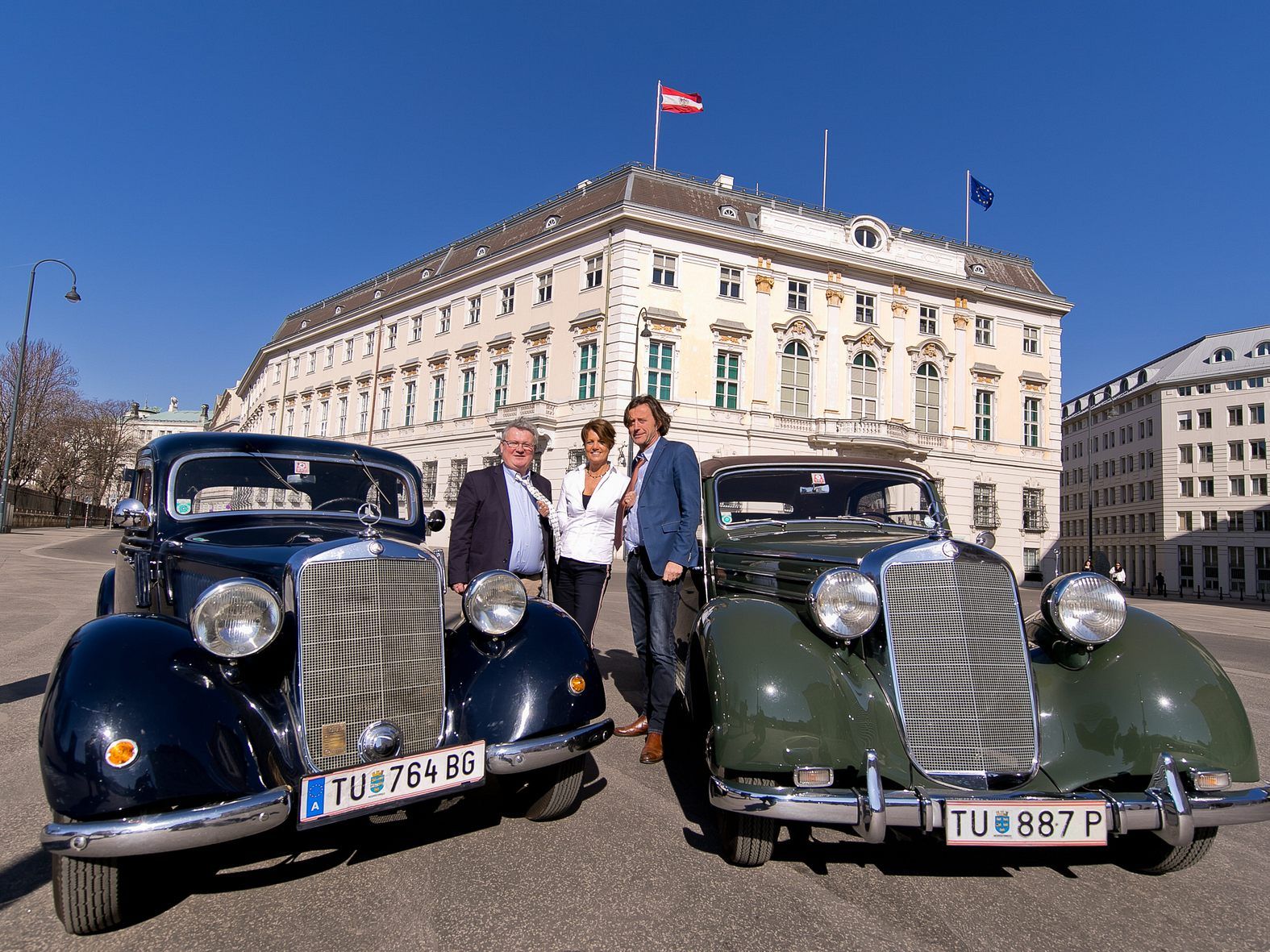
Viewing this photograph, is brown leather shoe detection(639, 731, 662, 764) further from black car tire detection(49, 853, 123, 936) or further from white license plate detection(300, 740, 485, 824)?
black car tire detection(49, 853, 123, 936)

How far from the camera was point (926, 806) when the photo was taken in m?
2.44

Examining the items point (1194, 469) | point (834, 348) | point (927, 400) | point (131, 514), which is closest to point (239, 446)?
point (131, 514)

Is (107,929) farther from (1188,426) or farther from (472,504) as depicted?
(1188,426)

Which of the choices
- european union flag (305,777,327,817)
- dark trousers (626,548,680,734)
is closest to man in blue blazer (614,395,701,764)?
dark trousers (626,548,680,734)

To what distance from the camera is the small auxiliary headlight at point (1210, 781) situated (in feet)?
8.59

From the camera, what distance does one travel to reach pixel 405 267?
39906 millimetres

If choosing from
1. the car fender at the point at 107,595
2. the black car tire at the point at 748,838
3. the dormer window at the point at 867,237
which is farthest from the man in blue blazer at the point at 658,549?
the dormer window at the point at 867,237

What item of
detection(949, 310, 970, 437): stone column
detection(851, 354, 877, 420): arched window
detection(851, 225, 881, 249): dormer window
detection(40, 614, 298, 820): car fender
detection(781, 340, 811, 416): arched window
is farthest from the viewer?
detection(949, 310, 970, 437): stone column

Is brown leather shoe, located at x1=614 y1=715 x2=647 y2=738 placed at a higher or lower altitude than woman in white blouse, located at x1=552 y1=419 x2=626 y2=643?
lower

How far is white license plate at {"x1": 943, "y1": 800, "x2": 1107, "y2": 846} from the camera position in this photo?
2.43 metres

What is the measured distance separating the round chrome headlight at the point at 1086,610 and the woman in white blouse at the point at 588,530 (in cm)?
236

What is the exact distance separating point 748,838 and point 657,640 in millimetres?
1422

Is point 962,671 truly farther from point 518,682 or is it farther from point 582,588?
point 582,588

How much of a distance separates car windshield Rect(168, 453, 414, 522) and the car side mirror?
13 cm
